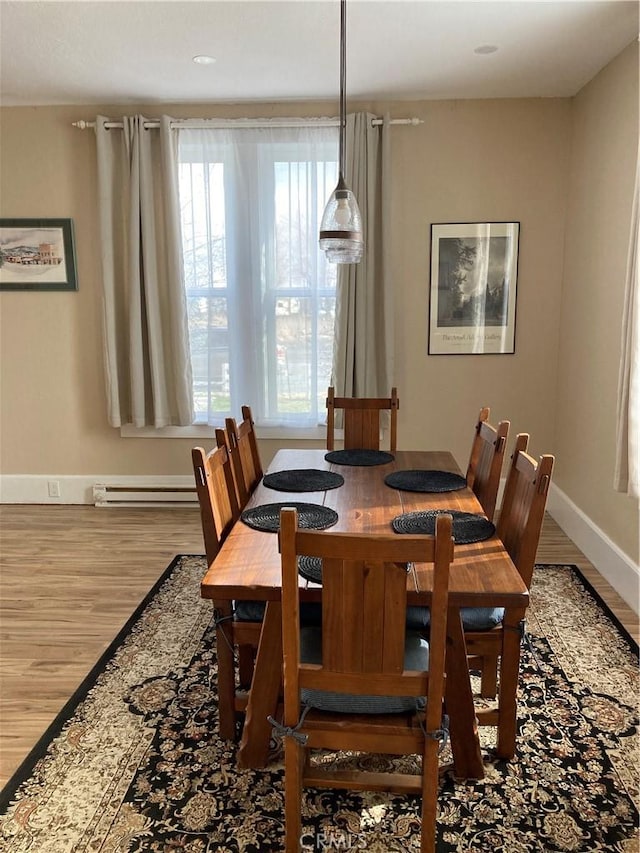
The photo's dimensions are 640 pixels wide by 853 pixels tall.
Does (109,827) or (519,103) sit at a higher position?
(519,103)

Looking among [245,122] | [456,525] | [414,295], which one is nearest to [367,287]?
[414,295]

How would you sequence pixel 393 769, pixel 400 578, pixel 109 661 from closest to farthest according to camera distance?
pixel 400 578
pixel 393 769
pixel 109 661

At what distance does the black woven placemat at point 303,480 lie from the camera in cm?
252

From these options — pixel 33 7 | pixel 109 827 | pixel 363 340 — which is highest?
pixel 33 7

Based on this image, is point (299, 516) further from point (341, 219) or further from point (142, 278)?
point (142, 278)

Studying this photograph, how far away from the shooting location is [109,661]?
259 cm

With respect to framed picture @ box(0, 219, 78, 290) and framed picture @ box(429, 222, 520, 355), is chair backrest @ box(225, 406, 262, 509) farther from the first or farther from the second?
framed picture @ box(0, 219, 78, 290)

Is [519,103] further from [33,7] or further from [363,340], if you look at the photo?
[33,7]

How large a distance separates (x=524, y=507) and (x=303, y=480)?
915 millimetres

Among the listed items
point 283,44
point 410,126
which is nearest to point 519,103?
point 410,126

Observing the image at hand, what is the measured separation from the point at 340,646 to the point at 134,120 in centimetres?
376

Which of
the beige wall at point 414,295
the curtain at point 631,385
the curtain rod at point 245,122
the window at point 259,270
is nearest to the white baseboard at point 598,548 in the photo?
the beige wall at point 414,295

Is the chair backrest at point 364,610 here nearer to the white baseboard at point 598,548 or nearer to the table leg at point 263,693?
the table leg at point 263,693

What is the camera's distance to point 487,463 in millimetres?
2580
